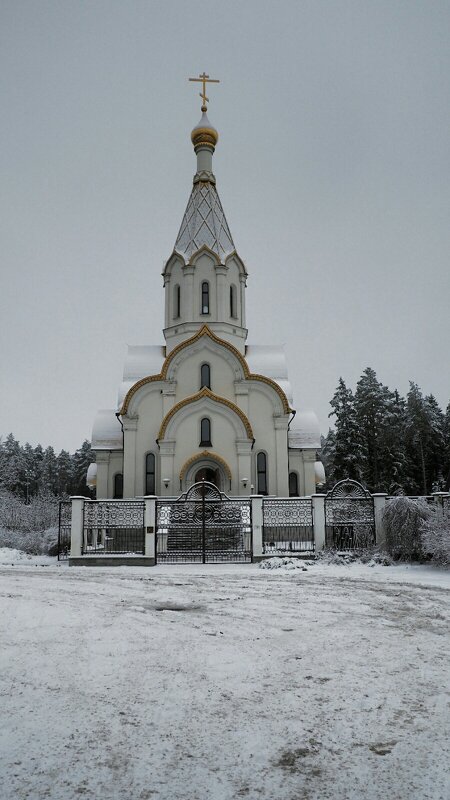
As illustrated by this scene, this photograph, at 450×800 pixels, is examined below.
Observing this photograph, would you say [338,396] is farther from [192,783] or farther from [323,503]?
[192,783]

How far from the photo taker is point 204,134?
32.4 metres

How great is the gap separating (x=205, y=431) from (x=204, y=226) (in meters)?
10.8

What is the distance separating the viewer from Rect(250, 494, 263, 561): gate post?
55.2ft

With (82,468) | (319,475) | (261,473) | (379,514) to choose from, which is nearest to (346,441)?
(319,475)

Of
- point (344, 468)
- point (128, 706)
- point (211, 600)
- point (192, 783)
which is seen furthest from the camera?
point (344, 468)

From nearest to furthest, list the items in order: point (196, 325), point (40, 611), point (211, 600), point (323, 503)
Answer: point (40, 611) < point (211, 600) < point (323, 503) < point (196, 325)

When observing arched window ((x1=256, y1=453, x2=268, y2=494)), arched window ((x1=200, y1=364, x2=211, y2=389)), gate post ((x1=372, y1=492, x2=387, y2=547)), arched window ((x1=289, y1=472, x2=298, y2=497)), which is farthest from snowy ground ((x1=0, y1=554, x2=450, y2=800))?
arched window ((x1=289, y1=472, x2=298, y2=497))

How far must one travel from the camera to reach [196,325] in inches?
1144

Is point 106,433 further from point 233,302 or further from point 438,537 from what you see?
point 438,537

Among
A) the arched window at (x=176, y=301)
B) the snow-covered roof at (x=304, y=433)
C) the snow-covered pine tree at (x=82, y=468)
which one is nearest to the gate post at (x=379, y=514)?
the snow-covered roof at (x=304, y=433)

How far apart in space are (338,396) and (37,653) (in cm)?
3951

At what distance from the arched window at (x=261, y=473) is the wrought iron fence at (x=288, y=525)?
8579 millimetres

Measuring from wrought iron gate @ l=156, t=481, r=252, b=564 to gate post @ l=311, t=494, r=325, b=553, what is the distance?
1.71 m

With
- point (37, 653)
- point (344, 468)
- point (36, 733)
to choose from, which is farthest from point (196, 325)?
point (36, 733)
